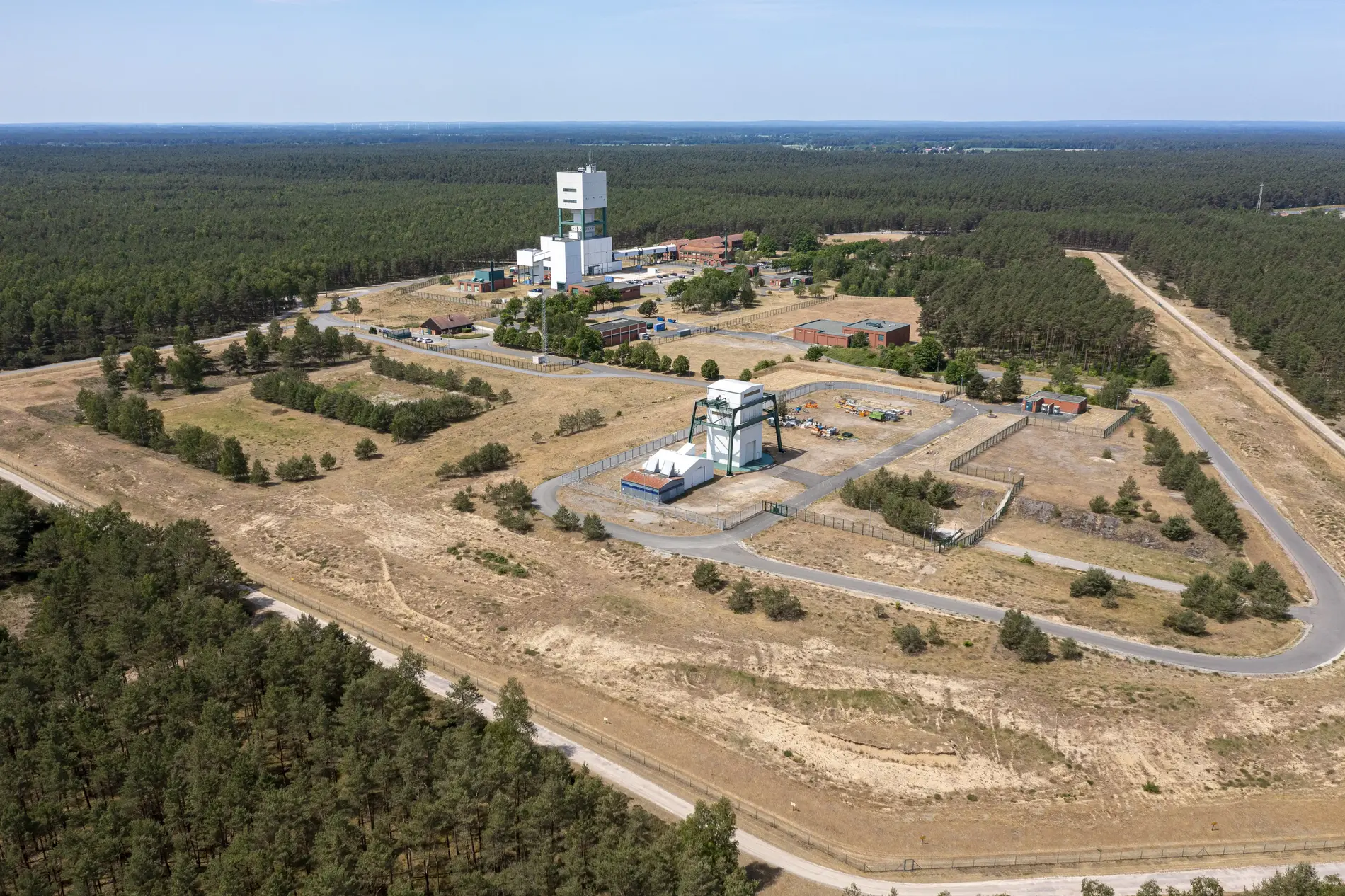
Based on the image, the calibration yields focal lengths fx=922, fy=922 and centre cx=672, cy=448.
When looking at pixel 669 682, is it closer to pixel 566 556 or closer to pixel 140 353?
pixel 566 556

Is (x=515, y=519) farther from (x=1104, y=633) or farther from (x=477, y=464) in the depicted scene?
(x=1104, y=633)

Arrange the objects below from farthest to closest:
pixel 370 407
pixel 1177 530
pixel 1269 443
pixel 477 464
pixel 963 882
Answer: pixel 370 407 < pixel 1269 443 < pixel 477 464 < pixel 1177 530 < pixel 963 882

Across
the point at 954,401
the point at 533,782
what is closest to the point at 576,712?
the point at 533,782

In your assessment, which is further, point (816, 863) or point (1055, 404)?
point (1055, 404)

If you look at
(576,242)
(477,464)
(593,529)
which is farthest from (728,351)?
(593,529)

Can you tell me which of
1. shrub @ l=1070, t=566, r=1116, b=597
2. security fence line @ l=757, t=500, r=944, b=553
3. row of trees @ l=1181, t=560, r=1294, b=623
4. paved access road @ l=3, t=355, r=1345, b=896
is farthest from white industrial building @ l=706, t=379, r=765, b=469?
row of trees @ l=1181, t=560, r=1294, b=623

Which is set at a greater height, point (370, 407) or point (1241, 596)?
point (370, 407)

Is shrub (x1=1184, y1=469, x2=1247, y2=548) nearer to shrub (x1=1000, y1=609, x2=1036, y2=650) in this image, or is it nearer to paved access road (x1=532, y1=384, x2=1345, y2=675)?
paved access road (x1=532, y1=384, x2=1345, y2=675)
